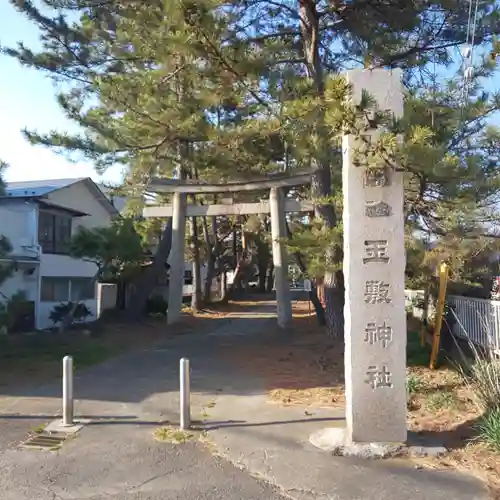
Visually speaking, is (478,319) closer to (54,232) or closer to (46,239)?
(46,239)

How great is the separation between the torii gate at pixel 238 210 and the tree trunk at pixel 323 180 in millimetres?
Result: 2705

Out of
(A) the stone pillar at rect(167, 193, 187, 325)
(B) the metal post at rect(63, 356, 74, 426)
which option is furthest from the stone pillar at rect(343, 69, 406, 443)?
(A) the stone pillar at rect(167, 193, 187, 325)

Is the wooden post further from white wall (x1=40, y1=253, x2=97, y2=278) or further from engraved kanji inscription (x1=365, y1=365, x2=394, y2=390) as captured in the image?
white wall (x1=40, y1=253, x2=97, y2=278)

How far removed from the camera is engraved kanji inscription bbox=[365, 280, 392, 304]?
649 centimetres

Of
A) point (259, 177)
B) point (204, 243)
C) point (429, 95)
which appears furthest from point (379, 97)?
point (204, 243)

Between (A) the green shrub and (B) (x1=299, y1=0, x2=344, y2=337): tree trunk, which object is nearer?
(A) the green shrub

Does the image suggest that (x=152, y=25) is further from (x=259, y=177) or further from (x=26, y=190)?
(x=26, y=190)

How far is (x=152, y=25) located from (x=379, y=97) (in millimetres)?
6222

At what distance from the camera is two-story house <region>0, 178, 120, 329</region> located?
19266 mm

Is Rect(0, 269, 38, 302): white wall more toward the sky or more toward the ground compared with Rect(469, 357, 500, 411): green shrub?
more toward the sky

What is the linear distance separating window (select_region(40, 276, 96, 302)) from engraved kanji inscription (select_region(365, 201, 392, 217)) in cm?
1508

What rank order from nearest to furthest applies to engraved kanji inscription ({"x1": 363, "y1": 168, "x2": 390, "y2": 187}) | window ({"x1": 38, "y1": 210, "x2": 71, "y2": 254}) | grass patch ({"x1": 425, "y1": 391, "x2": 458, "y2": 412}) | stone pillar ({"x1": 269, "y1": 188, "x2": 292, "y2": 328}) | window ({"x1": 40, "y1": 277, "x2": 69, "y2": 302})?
engraved kanji inscription ({"x1": 363, "y1": 168, "x2": 390, "y2": 187}), grass patch ({"x1": 425, "y1": 391, "x2": 458, "y2": 412}), stone pillar ({"x1": 269, "y1": 188, "x2": 292, "y2": 328}), window ({"x1": 38, "y1": 210, "x2": 71, "y2": 254}), window ({"x1": 40, "y1": 277, "x2": 69, "y2": 302})

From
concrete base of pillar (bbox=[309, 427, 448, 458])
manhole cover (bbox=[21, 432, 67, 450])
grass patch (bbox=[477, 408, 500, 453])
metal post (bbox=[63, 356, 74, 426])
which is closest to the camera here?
grass patch (bbox=[477, 408, 500, 453])

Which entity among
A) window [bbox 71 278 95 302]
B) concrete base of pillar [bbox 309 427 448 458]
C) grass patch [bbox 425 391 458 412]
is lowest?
concrete base of pillar [bbox 309 427 448 458]
